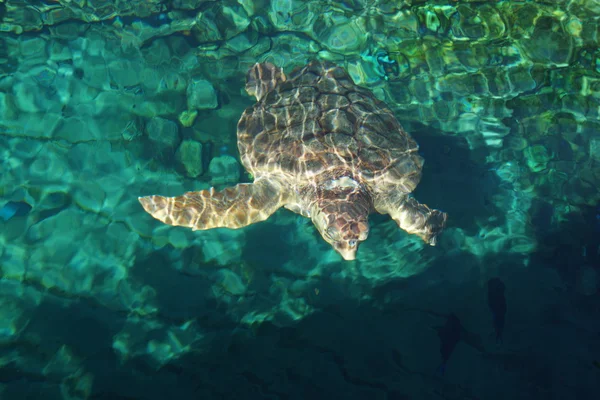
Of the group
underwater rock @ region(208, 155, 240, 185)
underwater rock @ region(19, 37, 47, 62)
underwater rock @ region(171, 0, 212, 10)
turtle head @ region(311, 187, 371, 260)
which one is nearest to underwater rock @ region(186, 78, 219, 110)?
underwater rock @ region(208, 155, 240, 185)

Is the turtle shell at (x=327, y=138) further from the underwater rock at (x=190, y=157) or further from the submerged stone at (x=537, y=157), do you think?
the submerged stone at (x=537, y=157)

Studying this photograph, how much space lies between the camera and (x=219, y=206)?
6414mm

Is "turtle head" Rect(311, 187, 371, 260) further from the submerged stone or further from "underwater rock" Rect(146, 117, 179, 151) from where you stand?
the submerged stone

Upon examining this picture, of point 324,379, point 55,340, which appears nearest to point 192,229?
point 55,340

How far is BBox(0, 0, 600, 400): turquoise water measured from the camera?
579 cm

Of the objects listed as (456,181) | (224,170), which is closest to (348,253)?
(224,170)

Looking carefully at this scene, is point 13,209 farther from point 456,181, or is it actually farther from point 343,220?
point 456,181

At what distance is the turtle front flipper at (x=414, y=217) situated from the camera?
6.55 metres

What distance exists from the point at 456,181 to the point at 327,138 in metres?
2.56

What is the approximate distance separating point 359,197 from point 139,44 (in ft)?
17.3

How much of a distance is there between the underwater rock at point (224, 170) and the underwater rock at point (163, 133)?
0.77 meters

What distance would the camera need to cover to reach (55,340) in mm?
5719

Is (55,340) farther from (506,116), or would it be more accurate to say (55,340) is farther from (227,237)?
(506,116)

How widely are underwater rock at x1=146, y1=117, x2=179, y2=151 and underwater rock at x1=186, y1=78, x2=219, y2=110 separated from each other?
50 cm
